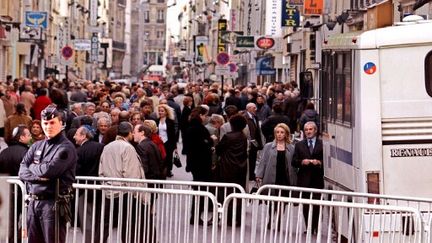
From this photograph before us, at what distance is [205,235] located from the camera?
12.0 meters

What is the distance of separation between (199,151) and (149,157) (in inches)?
137

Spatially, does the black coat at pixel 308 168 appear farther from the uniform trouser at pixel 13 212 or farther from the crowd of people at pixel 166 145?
the uniform trouser at pixel 13 212

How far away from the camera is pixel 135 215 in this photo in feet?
40.6

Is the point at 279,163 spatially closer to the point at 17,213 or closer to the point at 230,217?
the point at 230,217

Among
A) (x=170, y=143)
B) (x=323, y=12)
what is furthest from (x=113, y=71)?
(x=170, y=143)

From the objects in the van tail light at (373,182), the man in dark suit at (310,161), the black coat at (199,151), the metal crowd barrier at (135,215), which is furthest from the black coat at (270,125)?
the metal crowd barrier at (135,215)

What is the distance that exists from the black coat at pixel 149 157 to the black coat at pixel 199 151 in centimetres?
315

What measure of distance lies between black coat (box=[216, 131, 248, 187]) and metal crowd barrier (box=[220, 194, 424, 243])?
20.8ft

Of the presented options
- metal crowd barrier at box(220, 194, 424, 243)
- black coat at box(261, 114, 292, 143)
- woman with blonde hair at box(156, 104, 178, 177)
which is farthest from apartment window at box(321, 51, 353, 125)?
black coat at box(261, 114, 292, 143)

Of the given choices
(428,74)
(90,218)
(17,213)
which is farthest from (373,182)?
(17,213)

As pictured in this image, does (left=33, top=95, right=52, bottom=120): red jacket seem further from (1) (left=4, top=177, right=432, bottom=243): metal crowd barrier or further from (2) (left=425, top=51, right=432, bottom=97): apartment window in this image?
(2) (left=425, top=51, right=432, bottom=97): apartment window

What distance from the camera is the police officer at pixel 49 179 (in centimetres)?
1138

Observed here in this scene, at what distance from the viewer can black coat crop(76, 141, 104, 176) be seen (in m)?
14.7

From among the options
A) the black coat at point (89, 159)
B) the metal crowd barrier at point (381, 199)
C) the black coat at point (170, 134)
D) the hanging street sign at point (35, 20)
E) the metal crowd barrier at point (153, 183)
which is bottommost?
the metal crowd barrier at point (381, 199)
